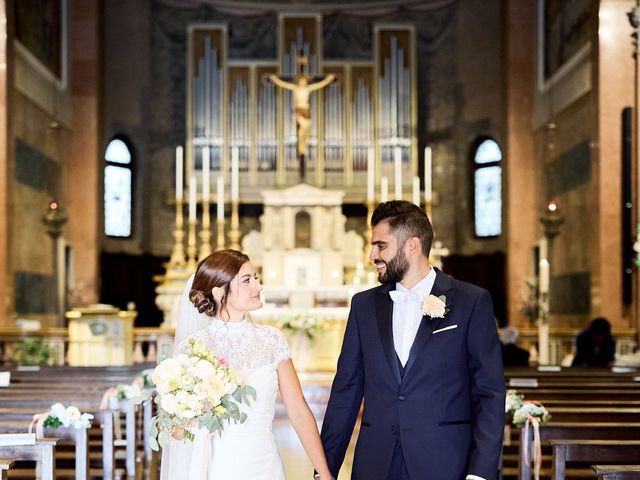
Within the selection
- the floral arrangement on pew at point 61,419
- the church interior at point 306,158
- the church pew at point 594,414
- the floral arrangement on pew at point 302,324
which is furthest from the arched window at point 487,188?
the floral arrangement on pew at point 61,419

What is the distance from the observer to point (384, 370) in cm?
359

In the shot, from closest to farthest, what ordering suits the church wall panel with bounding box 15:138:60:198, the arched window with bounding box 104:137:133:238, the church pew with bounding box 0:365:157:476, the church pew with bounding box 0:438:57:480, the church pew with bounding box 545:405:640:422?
1. the church pew with bounding box 0:438:57:480
2. the church pew with bounding box 545:405:640:422
3. the church pew with bounding box 0:365:157:476
4. the church wall panel with bounding box 15:138:60:198
5. the arched window with bounding box 104:137:133:238

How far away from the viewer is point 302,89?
1786 centimetres

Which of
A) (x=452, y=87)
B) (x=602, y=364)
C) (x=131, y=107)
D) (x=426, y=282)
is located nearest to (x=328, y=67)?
(x=452, y=87)

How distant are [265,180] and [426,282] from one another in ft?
52.4

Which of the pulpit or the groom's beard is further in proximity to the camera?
the pulpit

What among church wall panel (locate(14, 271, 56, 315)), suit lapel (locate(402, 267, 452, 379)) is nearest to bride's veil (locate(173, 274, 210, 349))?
suit lapel (locate(402, 267, 452, 379))

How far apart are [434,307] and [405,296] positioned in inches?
6.8

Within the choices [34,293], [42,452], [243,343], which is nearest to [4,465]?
[42,452]

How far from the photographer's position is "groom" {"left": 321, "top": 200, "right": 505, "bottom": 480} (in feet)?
11.4

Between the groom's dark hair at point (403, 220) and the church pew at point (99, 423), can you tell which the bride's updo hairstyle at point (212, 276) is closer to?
the groom's dark hair at point (403, 220)

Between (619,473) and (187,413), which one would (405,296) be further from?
(619,473)

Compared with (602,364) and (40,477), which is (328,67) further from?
(40,477)

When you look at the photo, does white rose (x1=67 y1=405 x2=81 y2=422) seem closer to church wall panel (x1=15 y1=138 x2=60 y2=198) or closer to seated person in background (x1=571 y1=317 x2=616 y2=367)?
seated person in background (x1=571 y1=317 x2=616 y2=367)
